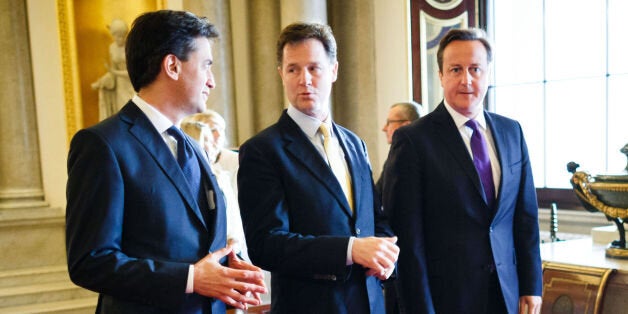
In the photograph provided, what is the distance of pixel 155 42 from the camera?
140 cm

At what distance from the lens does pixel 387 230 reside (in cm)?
182

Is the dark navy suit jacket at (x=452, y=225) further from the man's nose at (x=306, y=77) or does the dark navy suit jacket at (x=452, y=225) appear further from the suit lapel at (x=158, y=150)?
the suit lapel at (x=158, y=150)

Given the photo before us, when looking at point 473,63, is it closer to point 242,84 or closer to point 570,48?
point 570,48

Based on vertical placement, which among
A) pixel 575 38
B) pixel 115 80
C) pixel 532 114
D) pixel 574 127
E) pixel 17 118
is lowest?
pixel 574 127

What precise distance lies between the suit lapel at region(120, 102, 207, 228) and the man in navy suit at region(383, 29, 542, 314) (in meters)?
0.79

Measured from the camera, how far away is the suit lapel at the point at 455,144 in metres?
1.85

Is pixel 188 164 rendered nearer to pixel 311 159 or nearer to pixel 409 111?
pixel 311 159

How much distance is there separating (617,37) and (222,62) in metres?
3.48

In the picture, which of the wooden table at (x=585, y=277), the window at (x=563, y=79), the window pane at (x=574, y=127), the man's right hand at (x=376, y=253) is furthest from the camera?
the window pane at (x=574, y=127)

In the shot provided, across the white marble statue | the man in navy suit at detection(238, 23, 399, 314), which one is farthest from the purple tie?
the white marble statue

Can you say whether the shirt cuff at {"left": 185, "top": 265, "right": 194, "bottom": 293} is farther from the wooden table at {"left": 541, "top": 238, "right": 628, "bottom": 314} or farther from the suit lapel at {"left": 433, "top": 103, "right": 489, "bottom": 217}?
the wooden table at {"left": 541, "top": 238, "right": 628, "bottom": 314}

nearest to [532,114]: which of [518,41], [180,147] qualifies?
[518,41]

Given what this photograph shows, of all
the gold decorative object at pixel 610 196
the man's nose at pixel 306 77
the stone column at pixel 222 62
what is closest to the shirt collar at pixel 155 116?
the man's nose at pixel 306 77

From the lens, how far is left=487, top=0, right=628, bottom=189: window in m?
4.27
